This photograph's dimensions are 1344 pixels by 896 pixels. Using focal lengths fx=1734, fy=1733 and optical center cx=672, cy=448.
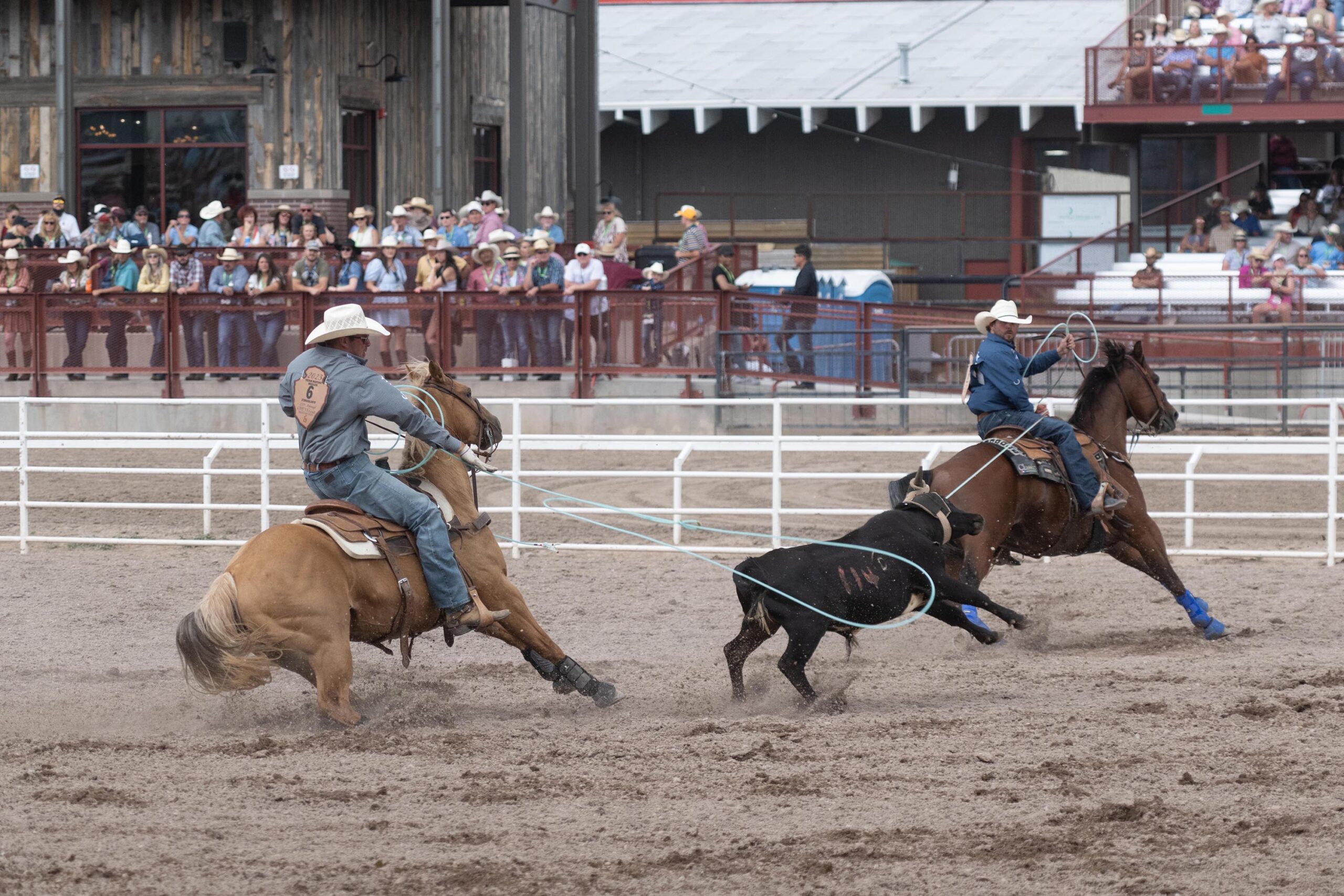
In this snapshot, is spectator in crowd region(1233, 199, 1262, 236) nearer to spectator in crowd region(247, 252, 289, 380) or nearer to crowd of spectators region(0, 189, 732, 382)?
crowd of spectators region(0, 189, 732, 382)

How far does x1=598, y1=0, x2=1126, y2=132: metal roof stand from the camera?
107 feet

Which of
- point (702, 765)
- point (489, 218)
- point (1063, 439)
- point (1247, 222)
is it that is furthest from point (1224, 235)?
point (702, 765)

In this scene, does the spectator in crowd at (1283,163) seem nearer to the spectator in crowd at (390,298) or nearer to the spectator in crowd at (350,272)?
the spectator in crowd at (390,298)

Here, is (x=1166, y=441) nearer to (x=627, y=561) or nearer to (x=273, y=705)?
(x=627, y=561)

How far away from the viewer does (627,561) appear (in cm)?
1203

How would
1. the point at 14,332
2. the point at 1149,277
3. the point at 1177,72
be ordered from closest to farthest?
the point at 14,332 → the point at 1149,277 → the point at 1177,72

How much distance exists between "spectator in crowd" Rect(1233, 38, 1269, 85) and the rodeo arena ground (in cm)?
8

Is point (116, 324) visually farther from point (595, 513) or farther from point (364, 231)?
point (595, 513)

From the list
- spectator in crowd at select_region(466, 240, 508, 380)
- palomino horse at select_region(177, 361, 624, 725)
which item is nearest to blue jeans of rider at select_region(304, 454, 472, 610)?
palomino horse at select_region(177, 361, 624, 725)

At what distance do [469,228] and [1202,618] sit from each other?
12692 mm

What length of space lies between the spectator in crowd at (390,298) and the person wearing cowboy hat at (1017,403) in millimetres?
8613

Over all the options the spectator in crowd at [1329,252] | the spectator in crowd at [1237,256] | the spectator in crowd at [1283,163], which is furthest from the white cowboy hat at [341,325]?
the spectator in crowd at [1283,163]

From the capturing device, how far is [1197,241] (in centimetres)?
2514

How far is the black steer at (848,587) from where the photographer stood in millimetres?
7395
